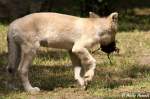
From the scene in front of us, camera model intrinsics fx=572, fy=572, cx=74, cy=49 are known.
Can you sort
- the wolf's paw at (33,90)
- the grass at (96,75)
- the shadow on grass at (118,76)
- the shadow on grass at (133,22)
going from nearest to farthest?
the grass at (96,75) → the wolf's paw at (33,90) → the shadow on grass at (118,76) → the shadow on grass at (133,22)

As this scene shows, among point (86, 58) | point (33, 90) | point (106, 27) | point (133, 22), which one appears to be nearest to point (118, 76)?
point (106, 27)

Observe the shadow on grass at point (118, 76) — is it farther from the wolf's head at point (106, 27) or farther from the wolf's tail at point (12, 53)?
the wolf's tail at point (12, 53)

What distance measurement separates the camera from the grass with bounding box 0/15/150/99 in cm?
926

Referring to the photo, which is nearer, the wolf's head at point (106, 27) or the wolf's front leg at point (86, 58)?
the wolf's front leg at point (86, 58)

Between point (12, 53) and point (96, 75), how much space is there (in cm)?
218

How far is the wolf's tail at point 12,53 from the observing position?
9597 millimetres

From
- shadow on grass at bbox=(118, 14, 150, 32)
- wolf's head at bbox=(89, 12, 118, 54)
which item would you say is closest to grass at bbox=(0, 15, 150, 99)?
wolf's head at bbox=(89, 12, 118, 54)

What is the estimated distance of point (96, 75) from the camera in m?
11.2

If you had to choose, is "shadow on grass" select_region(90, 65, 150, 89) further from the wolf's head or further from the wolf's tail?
the wolf's tail

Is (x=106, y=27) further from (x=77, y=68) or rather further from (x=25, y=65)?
(x=25, y=65)

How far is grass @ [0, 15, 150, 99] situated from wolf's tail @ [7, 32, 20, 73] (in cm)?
39

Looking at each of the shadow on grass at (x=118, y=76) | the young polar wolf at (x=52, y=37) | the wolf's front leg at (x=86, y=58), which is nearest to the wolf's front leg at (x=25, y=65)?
the young polar wolf at (x=52, y=37)

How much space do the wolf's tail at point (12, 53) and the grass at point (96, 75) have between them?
39 cm

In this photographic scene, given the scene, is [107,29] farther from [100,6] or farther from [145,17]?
[145,17]
